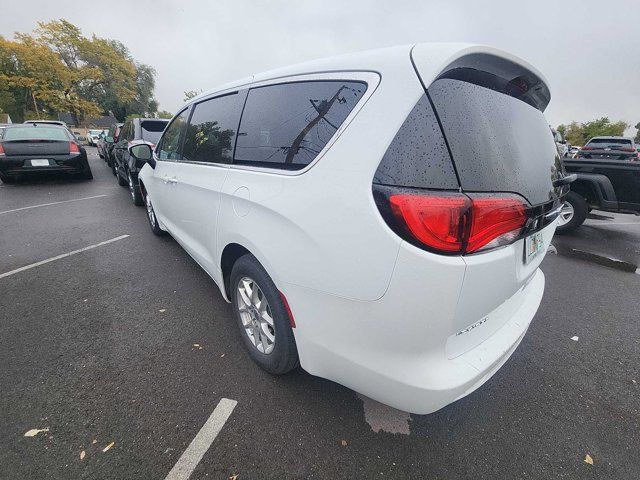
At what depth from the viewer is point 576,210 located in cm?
539

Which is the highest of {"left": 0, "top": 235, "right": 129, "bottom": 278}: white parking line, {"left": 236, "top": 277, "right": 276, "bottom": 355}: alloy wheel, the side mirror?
the side mirror

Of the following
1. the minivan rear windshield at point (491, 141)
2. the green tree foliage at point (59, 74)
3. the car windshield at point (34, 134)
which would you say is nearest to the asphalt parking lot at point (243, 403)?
the minivan rear windshield at point (491, 141)

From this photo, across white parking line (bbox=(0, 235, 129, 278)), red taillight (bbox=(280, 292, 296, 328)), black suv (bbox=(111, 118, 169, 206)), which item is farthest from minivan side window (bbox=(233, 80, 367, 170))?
black suv (bbox=(111, 118, 169, 206))

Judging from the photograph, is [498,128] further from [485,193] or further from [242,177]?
[242,177]

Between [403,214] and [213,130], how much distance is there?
79.1 inches

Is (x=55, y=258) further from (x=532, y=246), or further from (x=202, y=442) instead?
(x=532, y=246)

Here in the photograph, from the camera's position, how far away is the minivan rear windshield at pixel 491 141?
4.13 feet

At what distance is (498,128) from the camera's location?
1.44 metres

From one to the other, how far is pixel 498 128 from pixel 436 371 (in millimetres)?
1118

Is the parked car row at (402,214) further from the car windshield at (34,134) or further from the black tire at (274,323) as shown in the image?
the car windshield at (34,134)

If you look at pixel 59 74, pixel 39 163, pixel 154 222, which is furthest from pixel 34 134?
pixel 59 74

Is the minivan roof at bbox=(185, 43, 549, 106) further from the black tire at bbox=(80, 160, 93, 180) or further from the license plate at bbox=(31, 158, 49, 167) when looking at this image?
the black tire at bbox=(80, 160, 93, 180)

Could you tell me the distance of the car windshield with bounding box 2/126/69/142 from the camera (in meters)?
7.50

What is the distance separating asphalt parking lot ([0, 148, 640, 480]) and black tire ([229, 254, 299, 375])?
0.14 metres
